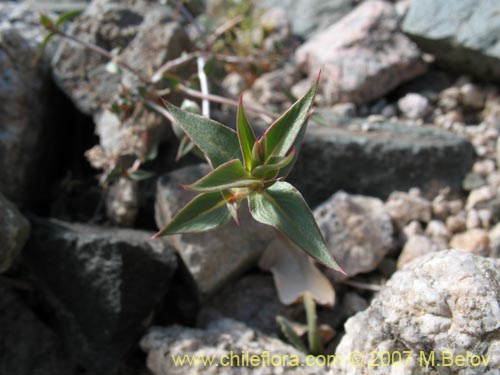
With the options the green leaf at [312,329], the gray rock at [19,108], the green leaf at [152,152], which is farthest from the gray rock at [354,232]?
the gray rock at [19,108]

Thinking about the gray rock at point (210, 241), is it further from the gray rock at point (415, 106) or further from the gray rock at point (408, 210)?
the gray rock at point (415, 106)

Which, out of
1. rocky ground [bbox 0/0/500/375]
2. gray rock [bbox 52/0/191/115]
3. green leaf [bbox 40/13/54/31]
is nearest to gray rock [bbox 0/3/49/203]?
rocky ground [bbox 0/0/500/375]

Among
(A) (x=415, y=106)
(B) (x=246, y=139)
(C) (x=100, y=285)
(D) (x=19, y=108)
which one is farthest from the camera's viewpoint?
(A) (x=415, y=106)

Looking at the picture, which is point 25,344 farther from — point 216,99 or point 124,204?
point 216,99

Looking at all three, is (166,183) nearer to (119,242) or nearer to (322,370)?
(119,242)

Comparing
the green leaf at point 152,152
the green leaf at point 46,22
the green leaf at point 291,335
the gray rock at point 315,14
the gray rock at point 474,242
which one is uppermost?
the green leaf at point 46,22

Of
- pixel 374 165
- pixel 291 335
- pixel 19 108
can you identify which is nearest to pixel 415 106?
pixel 374 165

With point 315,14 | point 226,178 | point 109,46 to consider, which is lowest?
point 315,14

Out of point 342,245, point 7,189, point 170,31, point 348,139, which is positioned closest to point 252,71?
point 170,31
